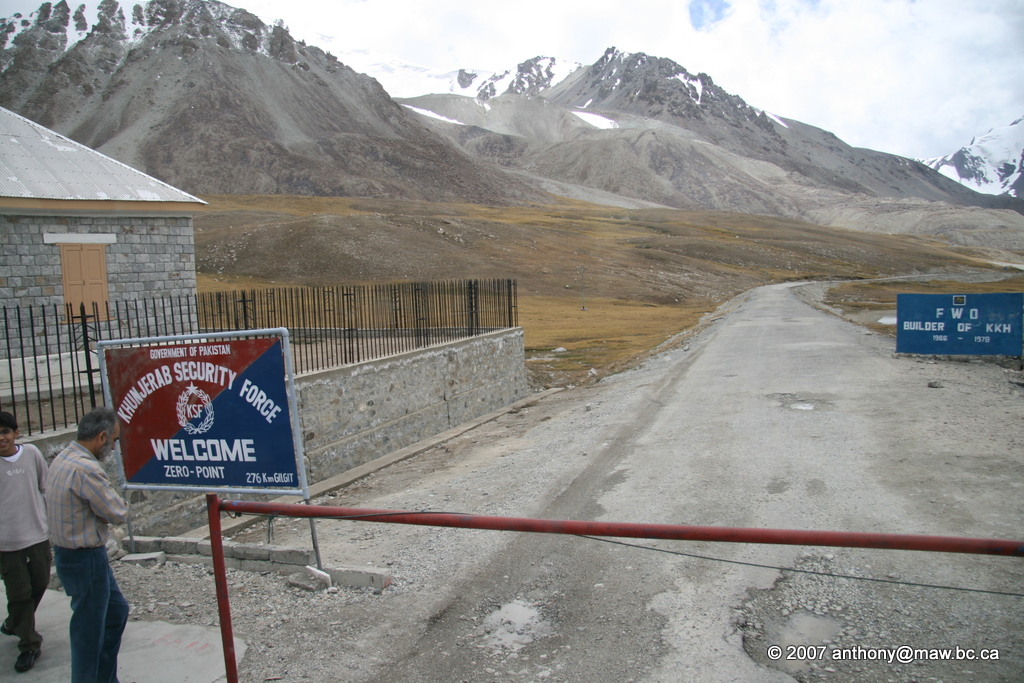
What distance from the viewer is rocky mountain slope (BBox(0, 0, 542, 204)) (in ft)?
420

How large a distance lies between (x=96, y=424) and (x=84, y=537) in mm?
733

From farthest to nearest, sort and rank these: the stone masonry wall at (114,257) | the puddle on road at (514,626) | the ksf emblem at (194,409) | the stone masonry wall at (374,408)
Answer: the stone masonry wall at (114,257)
the stone masonry wall at (374,408)
the ksf emblem at (194,409)
the puddle on road at (514,626)

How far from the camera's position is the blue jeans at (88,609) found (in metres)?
4.53

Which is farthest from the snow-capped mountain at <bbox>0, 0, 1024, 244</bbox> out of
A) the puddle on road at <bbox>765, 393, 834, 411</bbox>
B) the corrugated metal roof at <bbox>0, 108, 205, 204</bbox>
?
the puddle on road at <bbox>765, 393, 834, 411</bbox>

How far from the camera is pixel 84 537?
4582 millimetres

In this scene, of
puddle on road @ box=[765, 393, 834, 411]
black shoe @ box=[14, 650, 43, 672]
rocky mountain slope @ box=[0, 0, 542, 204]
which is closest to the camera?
black shoe @ box=[14, 650, 43, 672]

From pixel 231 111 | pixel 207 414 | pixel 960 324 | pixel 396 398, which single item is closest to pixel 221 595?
pixel 207 414

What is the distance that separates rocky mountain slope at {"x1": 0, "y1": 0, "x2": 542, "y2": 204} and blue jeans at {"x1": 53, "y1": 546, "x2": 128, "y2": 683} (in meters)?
128

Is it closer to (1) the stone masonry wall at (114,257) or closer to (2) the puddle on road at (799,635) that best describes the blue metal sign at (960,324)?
(2) the puddle on road at (799,635)

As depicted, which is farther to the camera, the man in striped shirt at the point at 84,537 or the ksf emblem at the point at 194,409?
the ksf emblem at the point at 194,409

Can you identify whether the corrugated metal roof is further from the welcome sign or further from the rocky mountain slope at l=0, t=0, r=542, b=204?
the rocky mountain slope at l=0, t=0, r=542, b=204
